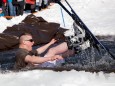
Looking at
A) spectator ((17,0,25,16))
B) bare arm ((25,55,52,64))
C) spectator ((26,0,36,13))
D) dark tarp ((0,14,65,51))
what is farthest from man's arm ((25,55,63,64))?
spectator ((26,0,36,13))

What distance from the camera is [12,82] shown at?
6953 mm

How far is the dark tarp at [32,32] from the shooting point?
11.8 m

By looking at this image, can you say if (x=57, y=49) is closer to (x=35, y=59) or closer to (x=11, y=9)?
(x=35, y=59)

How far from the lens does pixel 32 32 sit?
40.4ft

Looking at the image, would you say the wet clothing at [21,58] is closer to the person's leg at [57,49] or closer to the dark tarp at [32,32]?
the person's leg at [57,49]

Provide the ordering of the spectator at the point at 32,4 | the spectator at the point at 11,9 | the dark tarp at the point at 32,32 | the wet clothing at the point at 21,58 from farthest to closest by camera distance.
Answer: the spectator at the point at 32,4, the spectator at the point at 11,9, the dark tarp at the point at 32,32, the wet clothing at the point at 21,58

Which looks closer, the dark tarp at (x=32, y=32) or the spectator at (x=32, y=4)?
the dark tarp at (x=32, y=32)

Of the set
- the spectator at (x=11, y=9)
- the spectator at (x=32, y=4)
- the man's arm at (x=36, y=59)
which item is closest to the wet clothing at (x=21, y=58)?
the man's arm at (x=36, y=59)

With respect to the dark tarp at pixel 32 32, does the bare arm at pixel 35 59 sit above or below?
above

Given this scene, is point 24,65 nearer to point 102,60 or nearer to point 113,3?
point 102,60

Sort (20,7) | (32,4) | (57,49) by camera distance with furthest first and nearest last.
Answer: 1. (32,4)
2. (20,7)
3. (57,49)

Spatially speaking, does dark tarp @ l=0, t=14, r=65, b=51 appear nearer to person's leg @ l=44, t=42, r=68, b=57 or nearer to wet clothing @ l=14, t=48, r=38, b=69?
person's leg @ l=44, t=42, r=68, b=57

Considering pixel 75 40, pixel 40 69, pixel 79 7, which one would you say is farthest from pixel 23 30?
pixel 79 7

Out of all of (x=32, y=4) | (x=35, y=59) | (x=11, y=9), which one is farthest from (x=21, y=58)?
(x=32, y=4)
